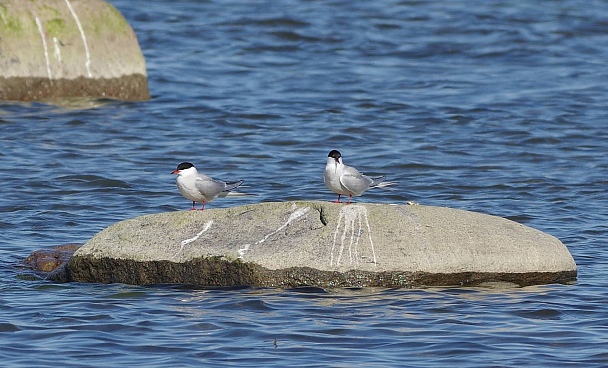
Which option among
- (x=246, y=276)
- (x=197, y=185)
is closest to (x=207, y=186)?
(x=197, y=185)

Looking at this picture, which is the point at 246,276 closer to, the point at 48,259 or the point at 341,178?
the point at 341,178

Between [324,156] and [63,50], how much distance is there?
165 inches

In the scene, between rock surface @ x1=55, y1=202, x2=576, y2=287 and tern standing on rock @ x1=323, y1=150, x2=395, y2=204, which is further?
tern standing on rock @ x1=323, y1=150, x2=395, y2=204

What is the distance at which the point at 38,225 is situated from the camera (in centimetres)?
1056

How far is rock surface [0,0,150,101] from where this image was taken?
1563 cm

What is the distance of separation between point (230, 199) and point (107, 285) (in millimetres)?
3736

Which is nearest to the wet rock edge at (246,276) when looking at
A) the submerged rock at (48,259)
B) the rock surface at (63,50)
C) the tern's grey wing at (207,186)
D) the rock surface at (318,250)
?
the rock surface at (318,250)

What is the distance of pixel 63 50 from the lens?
1580cm

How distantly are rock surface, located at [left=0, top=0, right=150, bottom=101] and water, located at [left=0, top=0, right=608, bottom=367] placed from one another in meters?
0.31

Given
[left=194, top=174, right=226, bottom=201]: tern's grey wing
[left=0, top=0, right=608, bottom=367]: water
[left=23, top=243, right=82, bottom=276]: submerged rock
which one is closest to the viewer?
[left=0, top=0, right=608, bottom=367]: water

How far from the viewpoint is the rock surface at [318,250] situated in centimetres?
810

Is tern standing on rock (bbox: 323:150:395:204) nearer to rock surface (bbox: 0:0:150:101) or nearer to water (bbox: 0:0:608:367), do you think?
water (bbox: 0:0:608:367)

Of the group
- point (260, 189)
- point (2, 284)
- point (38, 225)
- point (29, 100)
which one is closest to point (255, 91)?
point (29, 100)

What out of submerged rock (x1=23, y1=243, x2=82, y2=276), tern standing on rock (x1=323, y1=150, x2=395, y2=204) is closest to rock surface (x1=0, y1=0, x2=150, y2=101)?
submerged rock (x1=23, y1=243, x2=82, y2=276)
